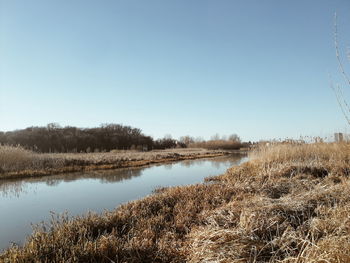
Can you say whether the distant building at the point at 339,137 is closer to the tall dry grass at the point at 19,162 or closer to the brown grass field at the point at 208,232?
the brown grass field at the point at 208,232

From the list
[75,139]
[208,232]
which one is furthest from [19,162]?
[75,139]

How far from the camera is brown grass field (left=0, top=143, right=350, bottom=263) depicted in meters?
3.06

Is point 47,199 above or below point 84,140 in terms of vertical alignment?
below

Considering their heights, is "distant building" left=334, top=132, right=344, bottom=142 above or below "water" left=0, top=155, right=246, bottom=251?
above

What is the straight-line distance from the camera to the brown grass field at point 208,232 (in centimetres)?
306

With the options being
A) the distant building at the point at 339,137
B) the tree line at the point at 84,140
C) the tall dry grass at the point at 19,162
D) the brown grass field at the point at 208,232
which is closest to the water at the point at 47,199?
the brown grass field at the point at 208,232

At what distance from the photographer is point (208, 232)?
12.1 ft

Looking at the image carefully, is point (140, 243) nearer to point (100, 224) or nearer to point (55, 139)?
point (100, 224)

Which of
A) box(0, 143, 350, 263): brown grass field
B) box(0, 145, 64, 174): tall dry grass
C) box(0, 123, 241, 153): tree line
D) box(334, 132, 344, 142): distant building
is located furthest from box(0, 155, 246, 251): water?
box(0, 123, 241, 153): tree line

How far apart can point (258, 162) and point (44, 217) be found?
833 centimetres

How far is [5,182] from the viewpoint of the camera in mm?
11781

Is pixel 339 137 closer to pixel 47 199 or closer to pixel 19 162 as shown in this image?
pixel 47 199

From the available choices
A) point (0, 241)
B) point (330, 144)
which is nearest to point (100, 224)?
point (0, 241)

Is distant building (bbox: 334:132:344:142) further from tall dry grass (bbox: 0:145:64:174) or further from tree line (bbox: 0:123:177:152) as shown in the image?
tree line (bbox: 0:123:177:152)
